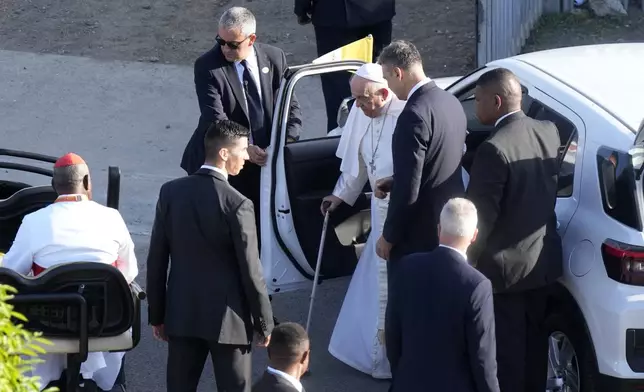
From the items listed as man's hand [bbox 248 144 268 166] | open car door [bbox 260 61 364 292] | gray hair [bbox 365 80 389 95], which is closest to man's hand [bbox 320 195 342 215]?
open car door [bbox 260 61 364 292]

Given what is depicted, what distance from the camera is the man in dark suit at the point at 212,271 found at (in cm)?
561

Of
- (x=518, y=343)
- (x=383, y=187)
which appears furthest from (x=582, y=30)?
(x=518, y=343)

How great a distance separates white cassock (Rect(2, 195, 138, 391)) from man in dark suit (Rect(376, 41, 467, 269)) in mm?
1461

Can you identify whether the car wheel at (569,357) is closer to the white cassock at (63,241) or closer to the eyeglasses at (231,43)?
the white cassock at (63,241)

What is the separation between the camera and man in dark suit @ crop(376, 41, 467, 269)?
605cm

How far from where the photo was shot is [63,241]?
5.77 metres

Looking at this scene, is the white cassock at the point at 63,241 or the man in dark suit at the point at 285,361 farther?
the white cassock at the point at 63,241

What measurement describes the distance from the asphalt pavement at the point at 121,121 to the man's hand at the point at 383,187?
1.54 meters

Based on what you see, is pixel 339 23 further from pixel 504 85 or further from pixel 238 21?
pixel 504 85

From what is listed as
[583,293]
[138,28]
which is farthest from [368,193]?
[138,28]

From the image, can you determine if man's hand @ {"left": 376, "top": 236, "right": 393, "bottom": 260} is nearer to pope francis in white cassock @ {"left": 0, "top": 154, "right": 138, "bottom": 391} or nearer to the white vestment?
the white vestment

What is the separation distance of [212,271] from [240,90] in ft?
7.10

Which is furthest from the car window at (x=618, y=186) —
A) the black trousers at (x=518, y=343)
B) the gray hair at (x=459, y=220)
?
the gray hair at (x=459, y=220)

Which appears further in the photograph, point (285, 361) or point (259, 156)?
point (259, 156)
